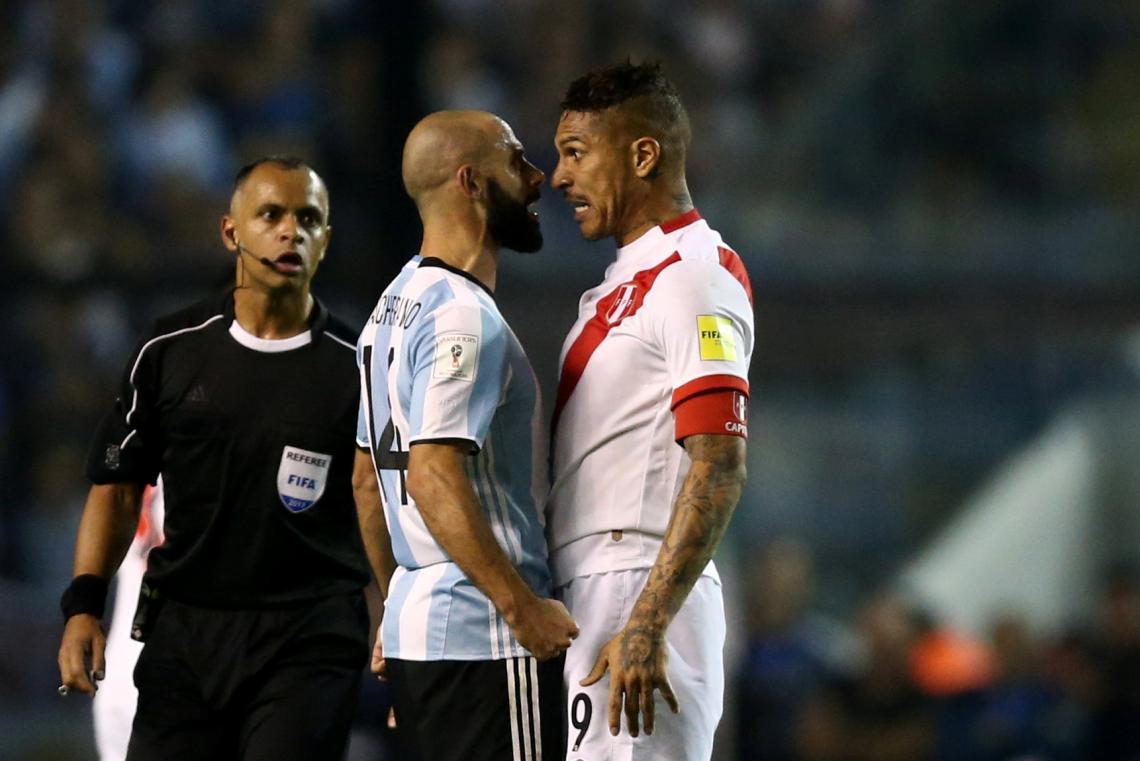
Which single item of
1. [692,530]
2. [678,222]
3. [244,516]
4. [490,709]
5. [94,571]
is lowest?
[490,709]

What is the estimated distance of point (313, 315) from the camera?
4.60m

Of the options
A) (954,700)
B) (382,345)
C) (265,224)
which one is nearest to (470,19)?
(954,700)

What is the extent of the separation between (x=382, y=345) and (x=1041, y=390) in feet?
22.1

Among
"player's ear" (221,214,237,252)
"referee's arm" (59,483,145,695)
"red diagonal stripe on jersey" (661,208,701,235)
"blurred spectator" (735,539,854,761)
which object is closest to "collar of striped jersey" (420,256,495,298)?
"red diagonal stripe on jersey" (661,208,701,235)

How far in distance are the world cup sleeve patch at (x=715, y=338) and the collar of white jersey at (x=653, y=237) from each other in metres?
0.28

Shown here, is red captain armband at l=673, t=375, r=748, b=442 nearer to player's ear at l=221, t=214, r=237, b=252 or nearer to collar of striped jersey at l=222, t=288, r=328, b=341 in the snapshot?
collar of striped jersey at l=222, t=288, r=328, b=341

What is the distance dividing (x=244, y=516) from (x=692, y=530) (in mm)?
1331

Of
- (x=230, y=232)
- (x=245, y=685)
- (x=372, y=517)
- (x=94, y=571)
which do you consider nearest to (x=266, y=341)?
(x=230, y=232)

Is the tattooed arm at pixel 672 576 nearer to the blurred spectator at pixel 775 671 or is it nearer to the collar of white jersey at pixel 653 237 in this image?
the collar of white jersey at pixel 653 237

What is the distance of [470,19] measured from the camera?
10.3 m

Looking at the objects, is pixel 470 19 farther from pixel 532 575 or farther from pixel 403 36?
pixel 532 575

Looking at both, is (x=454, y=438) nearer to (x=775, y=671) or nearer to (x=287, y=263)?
(x=287, y=263)

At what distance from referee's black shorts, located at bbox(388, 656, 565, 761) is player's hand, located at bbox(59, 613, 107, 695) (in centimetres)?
96

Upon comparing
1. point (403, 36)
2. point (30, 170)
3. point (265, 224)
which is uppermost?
point (403, 36)
